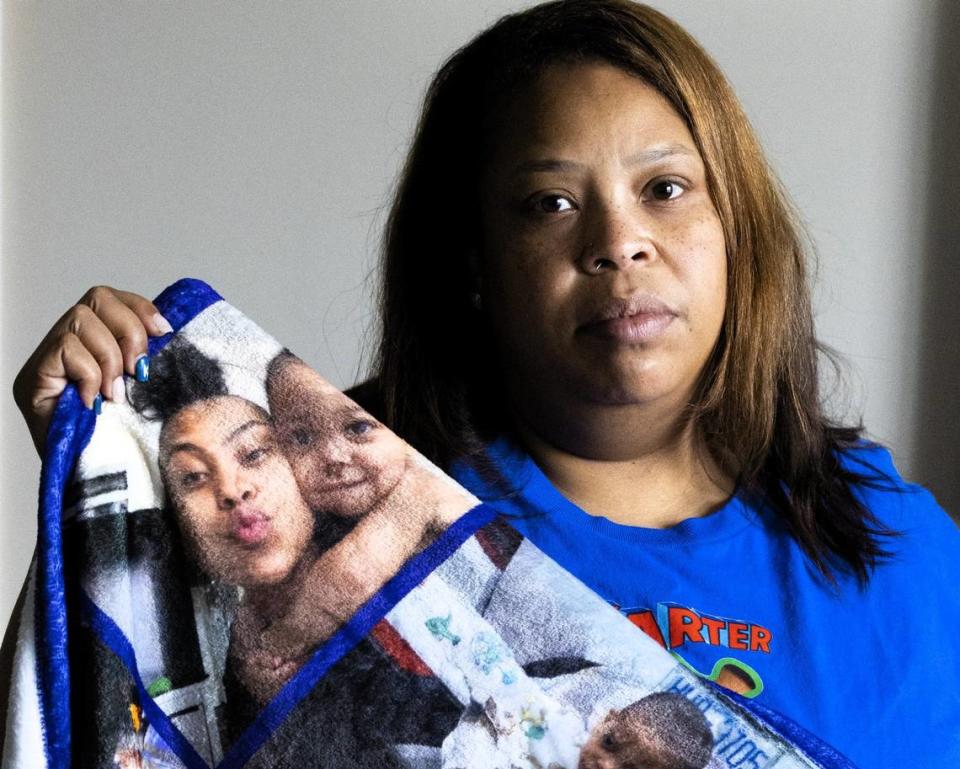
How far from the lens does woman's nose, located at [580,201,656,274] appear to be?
90 cm

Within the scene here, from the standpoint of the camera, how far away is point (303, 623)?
2.50ft

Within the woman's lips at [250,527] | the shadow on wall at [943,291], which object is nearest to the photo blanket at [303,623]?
the woman's lips at [250,527]

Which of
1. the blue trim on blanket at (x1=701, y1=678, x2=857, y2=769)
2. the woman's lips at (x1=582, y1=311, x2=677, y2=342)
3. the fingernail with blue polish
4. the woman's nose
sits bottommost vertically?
the blue trim on blanket at (x1=701, y1=678, x2=857, y2=769)

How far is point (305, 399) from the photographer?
0.82 m

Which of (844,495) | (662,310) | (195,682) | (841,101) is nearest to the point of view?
(195,682)

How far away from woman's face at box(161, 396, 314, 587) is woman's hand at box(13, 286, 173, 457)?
50 mm

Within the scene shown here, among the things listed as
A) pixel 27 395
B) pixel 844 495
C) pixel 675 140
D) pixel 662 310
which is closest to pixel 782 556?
pixel 844 495

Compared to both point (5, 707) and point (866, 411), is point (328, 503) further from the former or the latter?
point (866, 411)

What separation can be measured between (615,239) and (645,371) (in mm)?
101

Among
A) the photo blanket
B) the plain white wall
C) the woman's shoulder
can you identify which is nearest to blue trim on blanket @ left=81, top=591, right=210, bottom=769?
the photo blanket

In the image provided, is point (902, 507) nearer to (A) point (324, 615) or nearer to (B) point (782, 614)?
(B) point (782, 614)

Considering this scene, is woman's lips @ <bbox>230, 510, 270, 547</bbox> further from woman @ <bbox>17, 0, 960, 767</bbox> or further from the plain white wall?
the plain white wall

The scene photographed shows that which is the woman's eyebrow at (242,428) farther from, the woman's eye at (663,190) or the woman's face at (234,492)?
the woman's eye at (663,190)

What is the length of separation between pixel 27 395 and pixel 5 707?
20 centimetres
